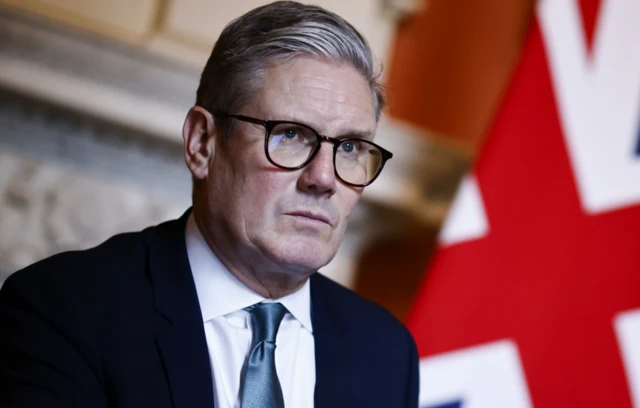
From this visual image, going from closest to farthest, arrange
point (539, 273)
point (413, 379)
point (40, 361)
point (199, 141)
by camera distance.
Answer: point (40, 361) < point (199, 141) < point (413, 379) < point (539, 273)

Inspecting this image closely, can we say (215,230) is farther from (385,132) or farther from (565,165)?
(385,132)

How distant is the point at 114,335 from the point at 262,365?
0.74ft

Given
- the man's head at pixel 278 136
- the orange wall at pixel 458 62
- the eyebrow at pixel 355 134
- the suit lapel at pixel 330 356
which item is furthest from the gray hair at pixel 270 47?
the orange wall at pixel 458 62

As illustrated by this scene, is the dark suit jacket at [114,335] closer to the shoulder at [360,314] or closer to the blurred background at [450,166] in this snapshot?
the shoulder at [360,314]

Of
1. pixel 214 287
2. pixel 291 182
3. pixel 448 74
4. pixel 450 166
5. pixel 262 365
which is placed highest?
pixel 448 74

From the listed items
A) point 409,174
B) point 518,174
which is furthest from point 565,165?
point 409,174

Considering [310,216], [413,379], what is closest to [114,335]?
[310,216]

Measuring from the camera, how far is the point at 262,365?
1294 millimetres

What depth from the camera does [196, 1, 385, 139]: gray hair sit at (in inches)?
51.9

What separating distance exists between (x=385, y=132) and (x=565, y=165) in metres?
0.59

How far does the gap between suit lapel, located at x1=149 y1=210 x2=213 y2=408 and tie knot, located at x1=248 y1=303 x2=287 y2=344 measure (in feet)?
0.31

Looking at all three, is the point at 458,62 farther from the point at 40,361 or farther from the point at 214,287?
the point at 40,361

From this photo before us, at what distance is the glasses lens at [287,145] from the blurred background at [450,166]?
0.73m

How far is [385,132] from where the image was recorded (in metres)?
2.37
